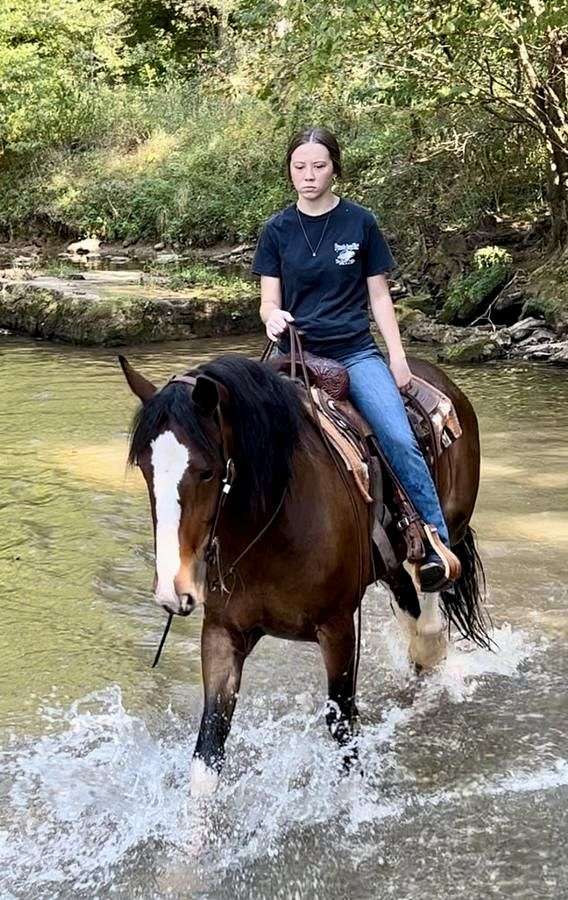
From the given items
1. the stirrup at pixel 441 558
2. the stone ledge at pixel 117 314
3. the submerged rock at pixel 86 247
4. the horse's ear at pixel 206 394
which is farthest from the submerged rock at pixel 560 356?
the submerged rock at pixel 86 247

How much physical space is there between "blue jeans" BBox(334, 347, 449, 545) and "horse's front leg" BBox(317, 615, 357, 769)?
2.46 ft

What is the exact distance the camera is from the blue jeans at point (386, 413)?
12.9 ft

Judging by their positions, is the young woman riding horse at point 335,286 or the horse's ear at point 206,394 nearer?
the horse's ear at point 206,394

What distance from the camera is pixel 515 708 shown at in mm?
4520

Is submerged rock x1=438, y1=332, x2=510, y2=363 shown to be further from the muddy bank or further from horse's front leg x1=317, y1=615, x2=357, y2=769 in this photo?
horse's front leg x1=317, y1=615, x2=357, y2=769

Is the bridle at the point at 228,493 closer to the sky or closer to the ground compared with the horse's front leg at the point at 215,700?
closer to the sky

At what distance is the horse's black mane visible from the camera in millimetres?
2812

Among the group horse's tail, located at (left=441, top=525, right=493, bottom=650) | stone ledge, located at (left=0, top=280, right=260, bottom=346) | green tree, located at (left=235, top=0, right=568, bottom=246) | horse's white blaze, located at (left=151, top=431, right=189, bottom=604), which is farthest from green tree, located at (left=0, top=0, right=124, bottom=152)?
horse's white blaze, located at (left=151, top=431, right=189, bottom=604)

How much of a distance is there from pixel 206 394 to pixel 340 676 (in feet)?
4.35

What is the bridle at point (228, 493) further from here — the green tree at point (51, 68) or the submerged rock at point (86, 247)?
the green tree at point (51, 68)

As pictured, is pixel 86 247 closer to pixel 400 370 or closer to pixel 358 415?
pixel 400 370

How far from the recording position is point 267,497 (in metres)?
3.18

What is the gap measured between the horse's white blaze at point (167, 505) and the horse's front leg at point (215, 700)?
79 centimetres

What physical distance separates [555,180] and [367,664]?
38.5 ft
